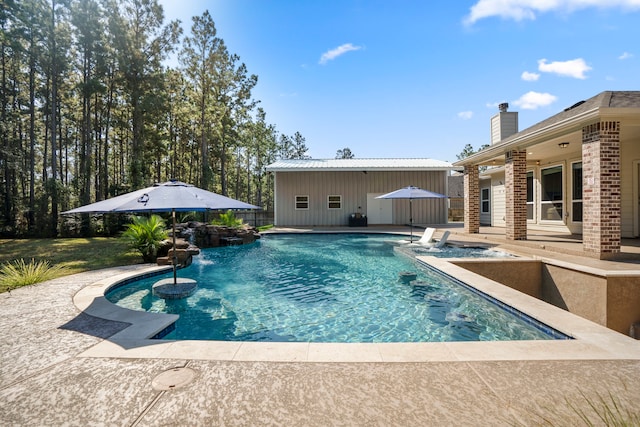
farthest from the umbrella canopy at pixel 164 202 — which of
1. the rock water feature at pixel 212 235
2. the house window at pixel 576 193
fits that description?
the house window at pixel 576 193

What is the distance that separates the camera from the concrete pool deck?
1856 mm

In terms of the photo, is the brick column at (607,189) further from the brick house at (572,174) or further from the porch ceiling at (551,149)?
the porch ceiling at (551,149)

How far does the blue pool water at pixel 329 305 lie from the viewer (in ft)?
12.4

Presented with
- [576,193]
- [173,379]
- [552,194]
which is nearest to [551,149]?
[576,193]

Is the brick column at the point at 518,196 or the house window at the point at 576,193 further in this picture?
the house window at the point at 576,193

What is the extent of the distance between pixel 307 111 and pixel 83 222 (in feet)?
49.5

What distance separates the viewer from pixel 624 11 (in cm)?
708

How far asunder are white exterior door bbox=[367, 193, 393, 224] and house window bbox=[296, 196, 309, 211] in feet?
13.1

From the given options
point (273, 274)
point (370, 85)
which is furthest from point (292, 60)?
point (273, 274)

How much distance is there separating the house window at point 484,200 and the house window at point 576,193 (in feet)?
20.4

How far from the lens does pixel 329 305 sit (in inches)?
193

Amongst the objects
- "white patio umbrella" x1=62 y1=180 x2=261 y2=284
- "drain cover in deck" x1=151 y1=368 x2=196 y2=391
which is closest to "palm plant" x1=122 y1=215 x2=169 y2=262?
"white patio umbrella" x1=62 y1=180 x2=261 y2=284

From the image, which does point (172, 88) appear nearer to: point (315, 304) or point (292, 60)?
point (292, 60)

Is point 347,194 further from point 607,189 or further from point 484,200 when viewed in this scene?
point 607,189
